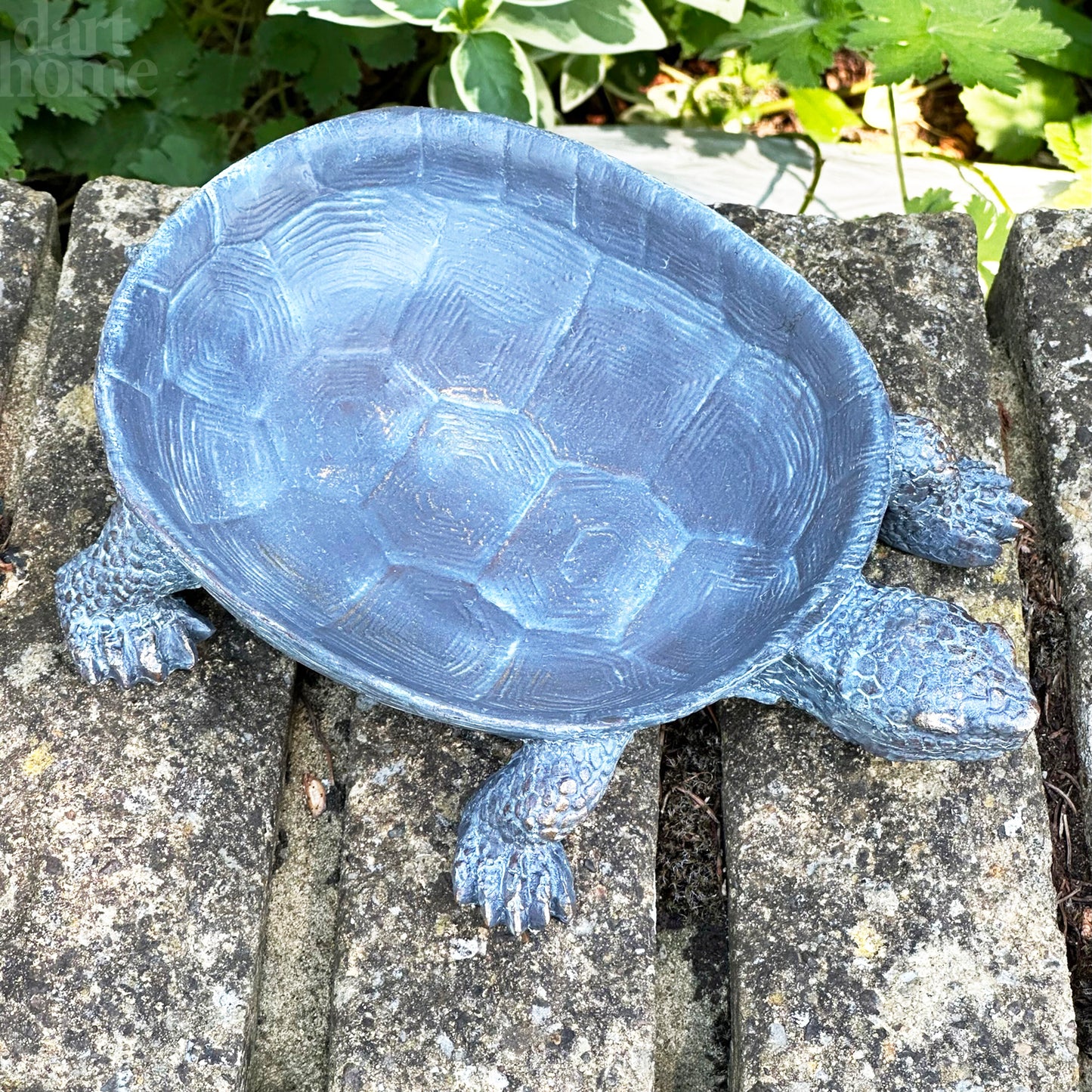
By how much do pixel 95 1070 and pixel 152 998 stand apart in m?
0.11

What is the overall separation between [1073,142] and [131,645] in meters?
2.47

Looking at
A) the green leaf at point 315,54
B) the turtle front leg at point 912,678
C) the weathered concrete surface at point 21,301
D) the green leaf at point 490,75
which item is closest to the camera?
the turtle front leg at point 912,678

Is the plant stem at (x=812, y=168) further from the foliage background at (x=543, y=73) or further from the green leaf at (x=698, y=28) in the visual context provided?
the green leaf at (x=698, y=28)

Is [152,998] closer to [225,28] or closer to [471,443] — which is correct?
[471,443]

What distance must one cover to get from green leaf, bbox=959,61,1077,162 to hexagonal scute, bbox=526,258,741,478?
1.57 m

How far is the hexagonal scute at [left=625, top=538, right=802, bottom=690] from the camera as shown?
173 cm

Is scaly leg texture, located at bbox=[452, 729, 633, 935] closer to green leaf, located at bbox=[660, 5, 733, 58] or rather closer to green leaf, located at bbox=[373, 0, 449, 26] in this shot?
green leaf, located at bbox=[373, 0, 449, 26]

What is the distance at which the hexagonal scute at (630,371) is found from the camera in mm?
1967

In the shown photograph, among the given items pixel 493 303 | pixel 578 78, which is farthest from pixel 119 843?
pixel 578 78

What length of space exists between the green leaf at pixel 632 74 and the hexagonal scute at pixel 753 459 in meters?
1.50

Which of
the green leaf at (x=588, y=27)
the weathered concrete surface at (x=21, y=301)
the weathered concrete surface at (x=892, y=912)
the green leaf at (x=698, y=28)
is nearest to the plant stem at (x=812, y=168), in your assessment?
the green leaf at (x=698, y=28)

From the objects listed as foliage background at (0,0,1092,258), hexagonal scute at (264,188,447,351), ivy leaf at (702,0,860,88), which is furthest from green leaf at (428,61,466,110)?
hexagonal scute at (264,188,447,351)

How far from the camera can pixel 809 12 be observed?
7.94ft

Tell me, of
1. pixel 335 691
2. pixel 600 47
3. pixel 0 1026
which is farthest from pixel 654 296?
pixel 0 1026
